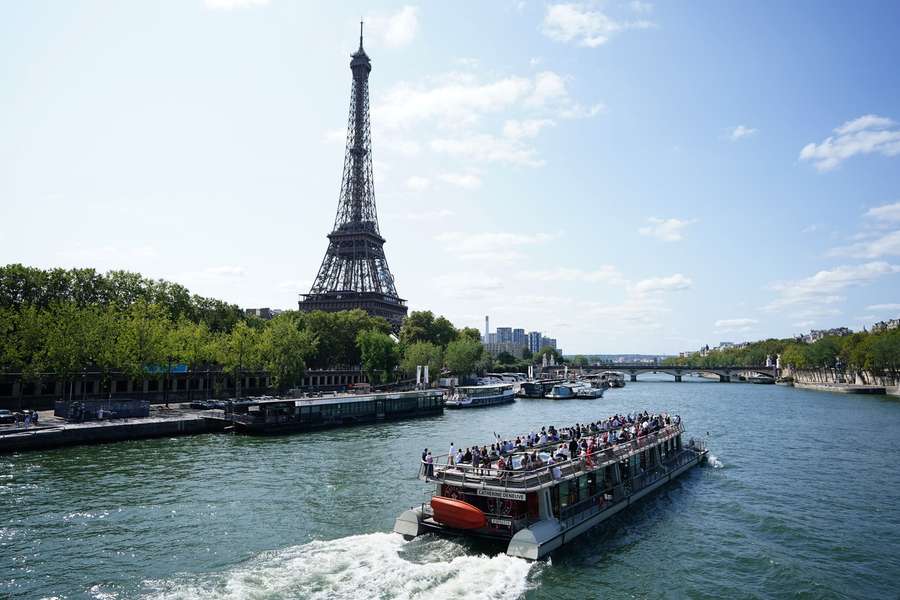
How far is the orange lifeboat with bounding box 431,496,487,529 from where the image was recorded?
23906 millimetres

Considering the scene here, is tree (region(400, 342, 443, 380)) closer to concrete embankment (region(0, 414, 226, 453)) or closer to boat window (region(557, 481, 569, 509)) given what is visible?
concrete embankment (region(0, 414, 226, 453))

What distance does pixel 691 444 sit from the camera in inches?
1855

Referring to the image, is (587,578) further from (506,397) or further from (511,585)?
(506,397)

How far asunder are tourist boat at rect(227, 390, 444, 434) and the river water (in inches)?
300

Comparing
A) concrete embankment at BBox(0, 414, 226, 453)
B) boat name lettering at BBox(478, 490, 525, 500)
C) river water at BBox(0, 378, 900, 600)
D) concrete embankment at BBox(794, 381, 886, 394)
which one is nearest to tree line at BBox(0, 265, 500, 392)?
concrete embankment at BBox(0, 414, 226, 453)

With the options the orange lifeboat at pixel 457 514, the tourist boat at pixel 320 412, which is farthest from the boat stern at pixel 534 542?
the tourist boat at pixel 320 412

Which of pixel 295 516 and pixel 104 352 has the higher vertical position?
pixel 104 352

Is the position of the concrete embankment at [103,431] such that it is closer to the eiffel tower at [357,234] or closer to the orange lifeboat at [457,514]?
the orange lifeboat at [457,514]

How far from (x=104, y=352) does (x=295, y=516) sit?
1672 inches

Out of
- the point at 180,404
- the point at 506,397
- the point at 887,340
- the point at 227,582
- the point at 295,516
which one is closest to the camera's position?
the point at 227,582

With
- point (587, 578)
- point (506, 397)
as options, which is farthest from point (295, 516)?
point (506, 397)

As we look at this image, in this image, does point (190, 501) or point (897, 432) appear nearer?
point (190, 501)

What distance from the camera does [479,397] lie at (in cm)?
10025

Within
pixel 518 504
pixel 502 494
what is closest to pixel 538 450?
pixel 518 504
